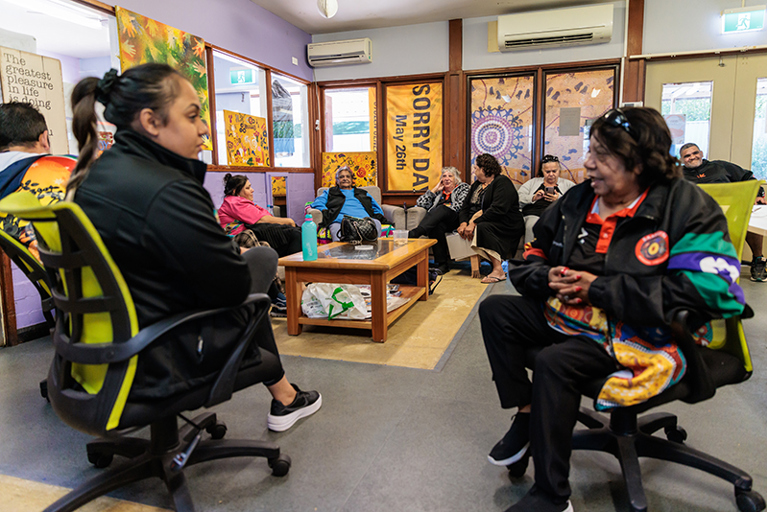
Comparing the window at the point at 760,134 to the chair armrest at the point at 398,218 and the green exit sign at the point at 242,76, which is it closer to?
the chair armrest at the point at 398,218

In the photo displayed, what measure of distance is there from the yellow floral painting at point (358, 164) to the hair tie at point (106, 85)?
507 centimetres

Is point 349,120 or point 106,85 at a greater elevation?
point 349,120

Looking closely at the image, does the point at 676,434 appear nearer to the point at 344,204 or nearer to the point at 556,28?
the point at 344,204

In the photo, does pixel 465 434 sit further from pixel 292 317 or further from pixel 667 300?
pixel 292 317

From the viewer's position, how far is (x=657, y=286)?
47.7 inches

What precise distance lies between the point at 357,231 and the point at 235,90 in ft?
10.4

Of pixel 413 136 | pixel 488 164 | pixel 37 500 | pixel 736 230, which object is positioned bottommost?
pixel 37 500

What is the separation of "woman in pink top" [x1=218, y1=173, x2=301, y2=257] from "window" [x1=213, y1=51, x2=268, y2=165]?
101cm

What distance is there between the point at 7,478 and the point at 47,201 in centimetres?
100

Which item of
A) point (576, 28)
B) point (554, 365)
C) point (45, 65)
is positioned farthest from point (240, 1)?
point (554, 365)

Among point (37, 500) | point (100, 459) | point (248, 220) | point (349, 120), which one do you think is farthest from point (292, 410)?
point (349, 120)

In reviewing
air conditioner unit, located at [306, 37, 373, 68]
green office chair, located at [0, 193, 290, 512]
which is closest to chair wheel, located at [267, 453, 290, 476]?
green office chair, located at [0, 193, 290, 512]

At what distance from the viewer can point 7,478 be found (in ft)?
5.20

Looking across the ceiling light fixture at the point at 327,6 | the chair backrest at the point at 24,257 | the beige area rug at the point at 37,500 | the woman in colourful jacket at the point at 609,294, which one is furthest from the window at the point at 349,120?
the beige area rug at the point at 37,500
